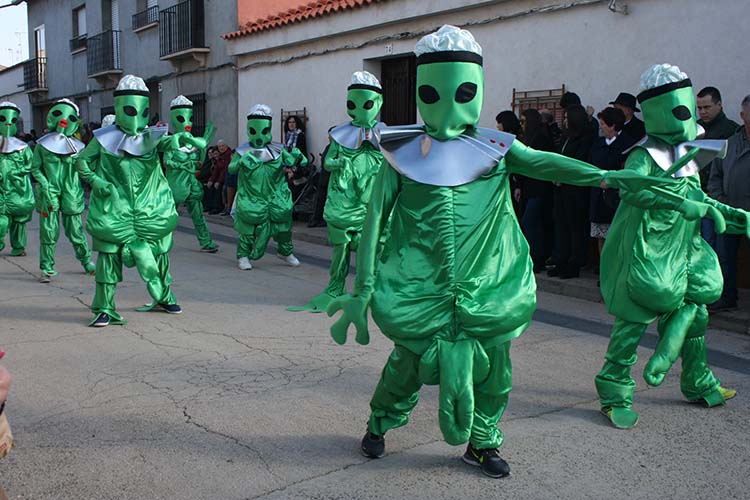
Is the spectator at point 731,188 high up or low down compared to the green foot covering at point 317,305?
up

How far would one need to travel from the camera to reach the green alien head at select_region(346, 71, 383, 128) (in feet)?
24.8

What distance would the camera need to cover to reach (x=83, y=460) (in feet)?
12.7

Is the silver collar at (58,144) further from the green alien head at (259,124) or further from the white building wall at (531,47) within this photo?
the white building wall at (531,47)

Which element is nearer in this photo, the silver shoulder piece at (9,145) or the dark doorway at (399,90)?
the silver shoulder piece at (9,145)

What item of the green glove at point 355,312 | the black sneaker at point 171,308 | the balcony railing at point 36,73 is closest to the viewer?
the green glove at point 355,312

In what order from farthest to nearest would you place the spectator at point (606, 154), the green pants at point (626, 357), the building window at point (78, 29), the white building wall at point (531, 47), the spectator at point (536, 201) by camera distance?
1. the building window at point (78, 29)
2. the spectator at point (536, 201)
3. the white building wall at point (531, 47)
4. the spectator at point (606, 154)
5. the green pants at point (626, 357)

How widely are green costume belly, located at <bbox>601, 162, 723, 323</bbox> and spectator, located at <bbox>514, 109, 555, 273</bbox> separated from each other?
460cm

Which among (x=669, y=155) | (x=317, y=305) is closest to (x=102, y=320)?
(x=317, y=305)

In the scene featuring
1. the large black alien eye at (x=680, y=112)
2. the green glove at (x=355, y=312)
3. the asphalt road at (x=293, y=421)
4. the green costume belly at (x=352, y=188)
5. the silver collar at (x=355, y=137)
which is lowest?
the asphalt road at (x=293, y=421)

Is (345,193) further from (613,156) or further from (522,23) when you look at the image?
(522,23)

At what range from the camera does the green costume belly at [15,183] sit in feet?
33.6

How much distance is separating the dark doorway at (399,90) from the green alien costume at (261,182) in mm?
3790

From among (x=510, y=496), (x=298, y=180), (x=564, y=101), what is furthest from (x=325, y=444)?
(x=298, y=180)

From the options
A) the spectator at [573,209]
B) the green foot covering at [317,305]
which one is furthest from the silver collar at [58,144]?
the spectator at [573,209]
